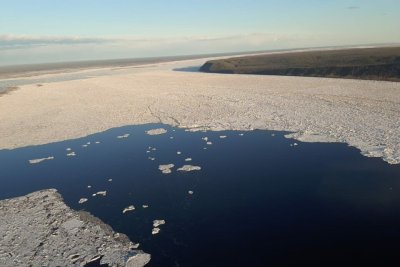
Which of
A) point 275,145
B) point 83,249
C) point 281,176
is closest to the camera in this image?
point 83,249

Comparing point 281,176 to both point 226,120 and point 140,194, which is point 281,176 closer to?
point 140,194

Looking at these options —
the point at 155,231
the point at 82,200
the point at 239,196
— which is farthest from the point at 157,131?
the point at 155,231

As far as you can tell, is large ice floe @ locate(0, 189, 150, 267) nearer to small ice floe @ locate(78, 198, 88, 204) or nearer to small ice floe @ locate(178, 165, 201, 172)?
small ice floe @ locate(78, 198, 88, 204)

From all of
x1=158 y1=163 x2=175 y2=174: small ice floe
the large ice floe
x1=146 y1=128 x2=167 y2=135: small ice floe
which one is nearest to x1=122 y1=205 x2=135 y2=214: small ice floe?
the large ice floe

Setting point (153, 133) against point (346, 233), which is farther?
point (153, 133)

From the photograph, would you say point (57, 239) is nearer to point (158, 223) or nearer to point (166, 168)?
point (158, 223)

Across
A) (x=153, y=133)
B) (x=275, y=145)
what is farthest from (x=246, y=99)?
(x=275, y=145)
